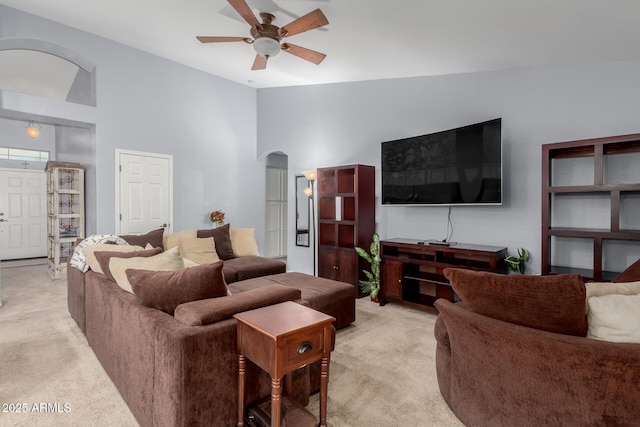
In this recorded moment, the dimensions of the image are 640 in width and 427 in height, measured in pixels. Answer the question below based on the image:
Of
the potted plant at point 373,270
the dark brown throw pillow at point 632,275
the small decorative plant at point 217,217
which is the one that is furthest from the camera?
the small decorative plant at point 217,217

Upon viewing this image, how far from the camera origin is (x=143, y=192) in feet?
16.7

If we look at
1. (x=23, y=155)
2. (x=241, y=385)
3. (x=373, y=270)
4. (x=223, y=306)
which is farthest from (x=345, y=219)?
(x=23, y=155)

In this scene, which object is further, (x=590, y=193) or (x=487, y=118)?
(x=487, y=118)

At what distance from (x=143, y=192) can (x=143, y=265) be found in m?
3.53

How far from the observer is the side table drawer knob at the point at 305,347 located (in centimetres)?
144

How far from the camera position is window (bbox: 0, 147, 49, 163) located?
6719 mm

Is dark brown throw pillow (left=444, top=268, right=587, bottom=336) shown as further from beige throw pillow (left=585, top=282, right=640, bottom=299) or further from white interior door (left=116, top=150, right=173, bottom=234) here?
white interior door (left=116, top=150, right=173, bottom=234)

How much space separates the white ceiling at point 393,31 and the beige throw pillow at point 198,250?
253 cm

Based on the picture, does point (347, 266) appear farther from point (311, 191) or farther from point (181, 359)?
point (181, 359)

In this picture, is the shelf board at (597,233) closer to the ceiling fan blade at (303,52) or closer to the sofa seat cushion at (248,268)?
the ceiling fan blade at (303,52)

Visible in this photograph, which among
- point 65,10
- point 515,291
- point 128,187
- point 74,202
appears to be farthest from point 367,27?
point 74,202

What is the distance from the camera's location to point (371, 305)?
403 cm

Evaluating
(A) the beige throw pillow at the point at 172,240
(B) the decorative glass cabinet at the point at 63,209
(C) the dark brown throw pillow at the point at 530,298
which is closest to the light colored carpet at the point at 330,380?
(C) the dark brown throw pillow at the point at 530,298

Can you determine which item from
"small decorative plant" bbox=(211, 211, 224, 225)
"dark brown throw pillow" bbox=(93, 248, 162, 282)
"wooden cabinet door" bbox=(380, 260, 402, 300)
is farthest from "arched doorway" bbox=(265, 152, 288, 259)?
"dark brown throw pillow" bbox=(93, 248, 162, 282)
